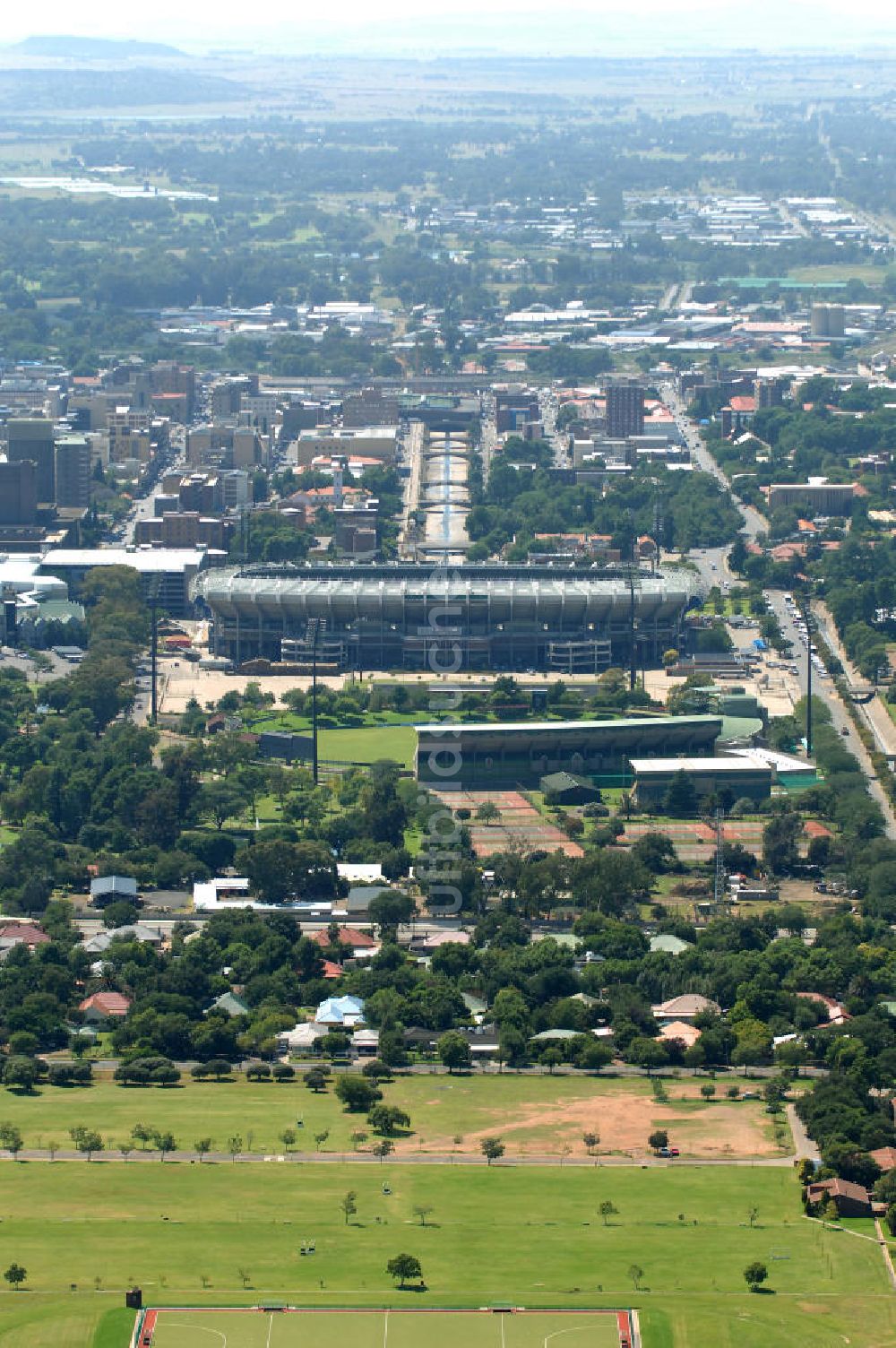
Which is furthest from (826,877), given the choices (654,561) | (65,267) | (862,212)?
(862,212)

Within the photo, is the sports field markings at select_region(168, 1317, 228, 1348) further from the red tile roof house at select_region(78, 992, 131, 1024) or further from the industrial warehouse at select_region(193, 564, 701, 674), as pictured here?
the industrial warehouse at select_region(193, 564, 701, 674)

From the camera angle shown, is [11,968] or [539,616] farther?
[539,616]

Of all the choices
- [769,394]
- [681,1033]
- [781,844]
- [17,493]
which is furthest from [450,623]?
[769,394]

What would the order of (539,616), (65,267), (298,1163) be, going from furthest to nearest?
(65,267) → (539,616) → (298,1163)

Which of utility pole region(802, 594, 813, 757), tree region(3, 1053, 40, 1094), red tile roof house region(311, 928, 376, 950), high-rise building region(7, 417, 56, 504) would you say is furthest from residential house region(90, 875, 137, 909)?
high-rise building region(7, 417, 56, 504)

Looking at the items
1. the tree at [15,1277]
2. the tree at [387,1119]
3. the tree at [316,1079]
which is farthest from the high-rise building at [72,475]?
the tree at [15,1277]

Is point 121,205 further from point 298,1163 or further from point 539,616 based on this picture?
point 298,1163

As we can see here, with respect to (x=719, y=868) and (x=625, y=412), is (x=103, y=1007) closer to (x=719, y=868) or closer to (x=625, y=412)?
(x=719, y=868)
